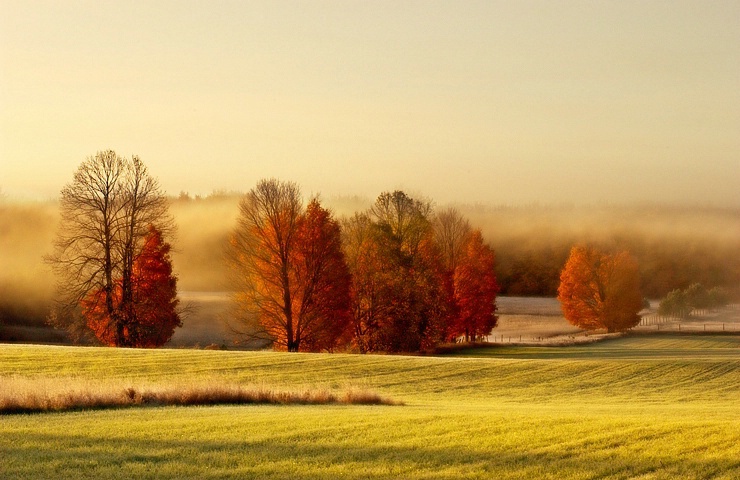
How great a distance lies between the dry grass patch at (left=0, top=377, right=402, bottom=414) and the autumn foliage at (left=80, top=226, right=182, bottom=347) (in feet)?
109

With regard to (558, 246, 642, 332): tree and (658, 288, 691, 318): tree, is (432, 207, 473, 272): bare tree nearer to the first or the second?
(558, 246, 642, 332): tree

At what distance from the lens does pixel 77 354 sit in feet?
122

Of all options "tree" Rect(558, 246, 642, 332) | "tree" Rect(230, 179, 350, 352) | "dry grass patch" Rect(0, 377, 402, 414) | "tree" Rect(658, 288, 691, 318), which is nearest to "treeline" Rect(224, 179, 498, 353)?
"tree" Rect(230, 179, 350, 352)

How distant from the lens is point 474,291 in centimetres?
7575

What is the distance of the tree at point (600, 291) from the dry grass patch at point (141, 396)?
70353mm

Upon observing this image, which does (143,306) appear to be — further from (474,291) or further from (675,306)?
(675,306)

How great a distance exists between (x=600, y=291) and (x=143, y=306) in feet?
178

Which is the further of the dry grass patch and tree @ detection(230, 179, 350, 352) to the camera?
tree @ detection(230, 179, 350, 352)

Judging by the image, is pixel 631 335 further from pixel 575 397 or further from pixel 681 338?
pixel 575 397

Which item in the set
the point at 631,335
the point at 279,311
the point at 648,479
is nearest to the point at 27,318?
the point at 279,311

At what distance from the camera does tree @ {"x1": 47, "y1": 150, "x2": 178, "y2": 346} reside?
178ft

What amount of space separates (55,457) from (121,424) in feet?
11.1

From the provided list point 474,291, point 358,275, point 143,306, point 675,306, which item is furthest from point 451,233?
point 675,306

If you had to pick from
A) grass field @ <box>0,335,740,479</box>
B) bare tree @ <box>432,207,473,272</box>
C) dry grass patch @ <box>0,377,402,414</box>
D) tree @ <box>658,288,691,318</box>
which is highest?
bare tree @ <box>432,207,473,272</box>
